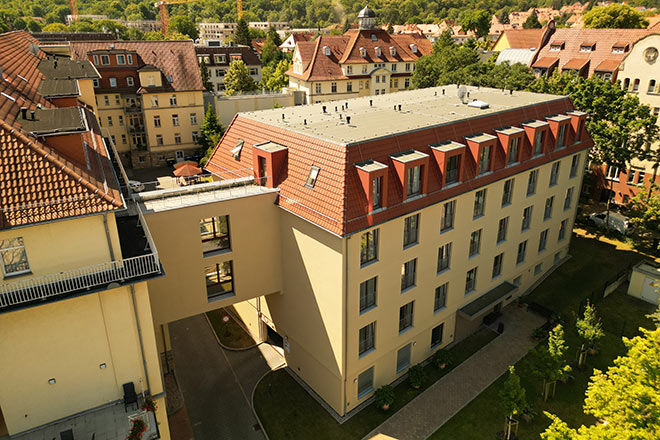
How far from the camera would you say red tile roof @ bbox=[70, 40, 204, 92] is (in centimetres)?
6306

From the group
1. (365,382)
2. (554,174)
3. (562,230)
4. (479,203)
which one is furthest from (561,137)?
(365,382)

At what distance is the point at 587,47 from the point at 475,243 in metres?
49.2

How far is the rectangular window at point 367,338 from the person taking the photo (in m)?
25.4

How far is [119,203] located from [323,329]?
43.0 ft

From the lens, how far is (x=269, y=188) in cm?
2578

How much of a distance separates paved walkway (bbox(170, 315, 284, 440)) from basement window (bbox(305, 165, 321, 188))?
13.3m

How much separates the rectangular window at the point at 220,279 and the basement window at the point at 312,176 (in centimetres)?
658

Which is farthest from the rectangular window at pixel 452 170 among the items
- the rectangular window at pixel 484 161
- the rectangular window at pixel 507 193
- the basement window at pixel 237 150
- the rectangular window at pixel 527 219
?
the basement window at pixel 237 150

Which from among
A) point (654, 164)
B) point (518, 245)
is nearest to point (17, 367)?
point (518, 245)

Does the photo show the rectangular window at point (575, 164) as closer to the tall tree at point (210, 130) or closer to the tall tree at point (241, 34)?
the tall tree at point (210, 130)

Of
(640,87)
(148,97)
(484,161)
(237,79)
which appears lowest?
(484,161)

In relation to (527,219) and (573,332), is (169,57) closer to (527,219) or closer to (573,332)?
(527,219)

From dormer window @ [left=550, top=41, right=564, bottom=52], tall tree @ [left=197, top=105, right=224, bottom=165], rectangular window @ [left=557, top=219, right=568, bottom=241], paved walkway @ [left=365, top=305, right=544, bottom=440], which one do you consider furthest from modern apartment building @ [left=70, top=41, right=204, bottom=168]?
dormer window @ [left=550, top=41, right=564, bottom=52]

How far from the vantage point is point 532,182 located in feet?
112
